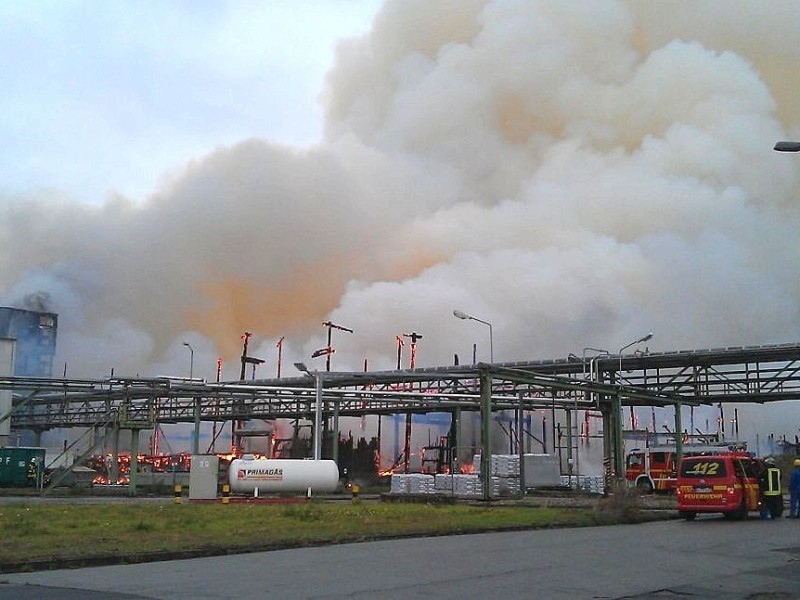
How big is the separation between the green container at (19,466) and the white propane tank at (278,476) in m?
28.5

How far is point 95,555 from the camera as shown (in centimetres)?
1549

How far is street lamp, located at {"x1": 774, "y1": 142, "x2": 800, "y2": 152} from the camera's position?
1929 cm

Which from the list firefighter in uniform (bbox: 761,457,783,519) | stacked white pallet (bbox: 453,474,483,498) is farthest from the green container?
firefighter in uniform (bbox: 761,457,783,519)

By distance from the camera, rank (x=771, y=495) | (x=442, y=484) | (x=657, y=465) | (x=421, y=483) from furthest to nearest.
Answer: (x=657, y=465)
(x=421, y=483)
(x=442, y=484)
(x=771, y=495)

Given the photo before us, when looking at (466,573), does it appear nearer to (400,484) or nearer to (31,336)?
(400,484)

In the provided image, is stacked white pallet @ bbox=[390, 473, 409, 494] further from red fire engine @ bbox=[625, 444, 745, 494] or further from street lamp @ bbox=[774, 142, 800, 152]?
street lamp @ bbox=[774, 142, 800, 152]

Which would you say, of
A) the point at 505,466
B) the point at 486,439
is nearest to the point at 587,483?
the point at 505,466

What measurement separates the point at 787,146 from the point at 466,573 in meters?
11.8

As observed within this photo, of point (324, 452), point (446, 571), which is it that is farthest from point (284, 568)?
point (324, 452)

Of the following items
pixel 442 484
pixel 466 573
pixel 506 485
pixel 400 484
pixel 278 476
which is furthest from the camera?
pixel 506 485

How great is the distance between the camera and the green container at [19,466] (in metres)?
64.0

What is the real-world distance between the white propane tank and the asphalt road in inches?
871

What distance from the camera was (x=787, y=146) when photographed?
19328 millimetres

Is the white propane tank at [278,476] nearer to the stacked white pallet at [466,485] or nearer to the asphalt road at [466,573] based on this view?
the stacked white pallet at [466,485]
